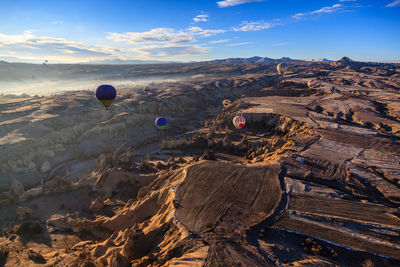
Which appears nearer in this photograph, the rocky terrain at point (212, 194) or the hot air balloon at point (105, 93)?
the rocky terrain at point (212, 194)

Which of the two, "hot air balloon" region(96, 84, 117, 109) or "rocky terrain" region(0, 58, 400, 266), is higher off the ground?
"hot air balloon" region(96, 84, 117, 109)

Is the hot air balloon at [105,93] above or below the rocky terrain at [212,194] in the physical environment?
above

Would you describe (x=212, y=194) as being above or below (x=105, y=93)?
below

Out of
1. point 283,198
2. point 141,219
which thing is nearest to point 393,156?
point 283,198

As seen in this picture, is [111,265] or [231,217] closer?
[111,265]

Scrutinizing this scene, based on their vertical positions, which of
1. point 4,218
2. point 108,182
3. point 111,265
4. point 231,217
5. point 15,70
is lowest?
point 4,218

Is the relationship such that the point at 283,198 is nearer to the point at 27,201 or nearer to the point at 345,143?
the point at 345,143

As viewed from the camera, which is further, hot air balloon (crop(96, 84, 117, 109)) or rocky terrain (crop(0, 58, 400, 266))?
hot air balloon (crop(96, 84, 117, 109))

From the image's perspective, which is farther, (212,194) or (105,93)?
(105,93)
